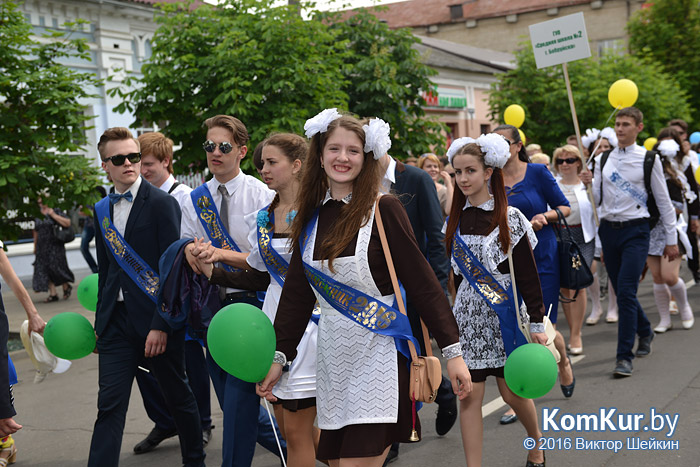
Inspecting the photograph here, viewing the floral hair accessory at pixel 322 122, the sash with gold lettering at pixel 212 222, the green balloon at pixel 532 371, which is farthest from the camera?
the sash with gold lettering at pixel 212 222

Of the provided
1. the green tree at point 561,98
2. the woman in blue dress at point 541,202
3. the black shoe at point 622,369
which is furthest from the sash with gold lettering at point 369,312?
the green tree at point 561,98

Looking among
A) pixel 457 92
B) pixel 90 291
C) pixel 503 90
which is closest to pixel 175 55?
pixel 90 291

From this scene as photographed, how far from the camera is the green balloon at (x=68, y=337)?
4.51m

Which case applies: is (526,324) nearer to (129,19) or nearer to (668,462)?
(668,462)

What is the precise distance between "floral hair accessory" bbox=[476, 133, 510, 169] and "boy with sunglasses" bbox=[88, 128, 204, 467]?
1.74 m

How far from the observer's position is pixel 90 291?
529cm

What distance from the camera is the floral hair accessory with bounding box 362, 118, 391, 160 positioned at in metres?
3.19

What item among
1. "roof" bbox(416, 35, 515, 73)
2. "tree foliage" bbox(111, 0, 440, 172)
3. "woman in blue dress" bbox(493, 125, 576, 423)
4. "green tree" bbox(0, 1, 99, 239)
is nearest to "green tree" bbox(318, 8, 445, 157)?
"tree foliage" bbox(111, 0, 440, 172)

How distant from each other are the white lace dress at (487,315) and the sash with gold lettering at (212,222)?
1.32 m

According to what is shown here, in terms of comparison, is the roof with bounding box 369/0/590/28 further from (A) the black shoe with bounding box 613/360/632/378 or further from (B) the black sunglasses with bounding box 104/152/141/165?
(B) the black sunglasses with bounding box 104/152/141/165

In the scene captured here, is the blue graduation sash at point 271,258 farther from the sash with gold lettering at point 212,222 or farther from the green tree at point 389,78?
the green tree at point 389,78

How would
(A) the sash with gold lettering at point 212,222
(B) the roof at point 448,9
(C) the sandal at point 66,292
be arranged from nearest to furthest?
1. (A) the sash with gold lettering at point 212,222
2. (C) the sandal at point 66,292
3. (B) the roof at point 448,9

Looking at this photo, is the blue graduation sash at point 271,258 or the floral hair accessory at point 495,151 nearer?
the blue graduation sash at point 271,258

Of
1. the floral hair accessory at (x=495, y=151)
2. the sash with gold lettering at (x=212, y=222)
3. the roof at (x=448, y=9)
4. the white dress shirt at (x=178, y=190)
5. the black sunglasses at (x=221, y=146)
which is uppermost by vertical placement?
the roof at (x=448, y=9)
